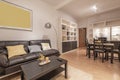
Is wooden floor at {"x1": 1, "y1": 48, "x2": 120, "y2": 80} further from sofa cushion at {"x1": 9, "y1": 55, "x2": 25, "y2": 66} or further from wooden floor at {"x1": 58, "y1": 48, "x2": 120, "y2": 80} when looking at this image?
sofa cushion at {"x1": 9, "y1": 55, "x2": 25, "y2": 66}

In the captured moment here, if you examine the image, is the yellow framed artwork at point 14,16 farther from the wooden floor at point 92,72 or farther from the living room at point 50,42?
the wooden floor at point 92,72

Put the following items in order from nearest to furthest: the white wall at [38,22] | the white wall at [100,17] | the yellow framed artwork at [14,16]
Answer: the yellow framed artwork at [14,16] → the white wall at [38,22] → the white wall at [100,17]

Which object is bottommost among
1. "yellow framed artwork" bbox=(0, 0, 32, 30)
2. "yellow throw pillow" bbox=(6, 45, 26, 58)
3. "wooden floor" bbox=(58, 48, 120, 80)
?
"wooden floor" bbox=(58, 48, 120, 80)

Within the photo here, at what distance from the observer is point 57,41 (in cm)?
495

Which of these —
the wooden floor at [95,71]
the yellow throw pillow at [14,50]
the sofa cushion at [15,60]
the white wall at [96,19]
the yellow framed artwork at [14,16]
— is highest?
the white wall at [96,19]

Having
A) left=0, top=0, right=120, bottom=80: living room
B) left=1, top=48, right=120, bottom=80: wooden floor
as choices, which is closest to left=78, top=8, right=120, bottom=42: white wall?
left=0, top=0, right=120, bottom=80: living room

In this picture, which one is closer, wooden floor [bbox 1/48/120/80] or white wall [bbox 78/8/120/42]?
wooden floor [bbox 1/48/120/80]

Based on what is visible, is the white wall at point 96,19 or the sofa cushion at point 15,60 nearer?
the sofa cushion at point 15,60

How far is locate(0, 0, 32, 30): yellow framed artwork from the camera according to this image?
2659 millimetres

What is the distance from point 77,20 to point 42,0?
483 cm

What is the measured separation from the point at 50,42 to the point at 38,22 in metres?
1.24

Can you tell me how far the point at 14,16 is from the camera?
294 centimetres

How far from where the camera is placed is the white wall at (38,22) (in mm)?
2935

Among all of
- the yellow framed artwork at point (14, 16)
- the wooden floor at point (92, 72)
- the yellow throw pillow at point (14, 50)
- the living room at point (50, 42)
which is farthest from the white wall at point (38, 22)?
the wooden floor at point (92, 72)
